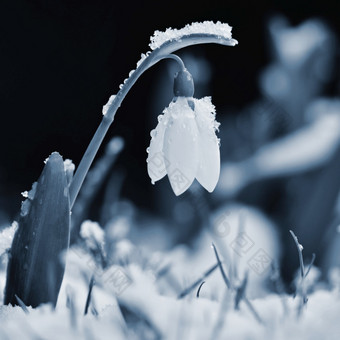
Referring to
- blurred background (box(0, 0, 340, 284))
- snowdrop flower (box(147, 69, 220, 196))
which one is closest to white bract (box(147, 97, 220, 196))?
snowdrop flower (box(147, 69, 220, 196))

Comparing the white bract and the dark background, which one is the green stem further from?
the dark background

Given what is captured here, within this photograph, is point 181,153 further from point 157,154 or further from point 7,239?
point 7,239

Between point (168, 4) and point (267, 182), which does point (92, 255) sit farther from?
point (168, 4)

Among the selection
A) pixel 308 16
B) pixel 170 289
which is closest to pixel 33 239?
pixel 170 289

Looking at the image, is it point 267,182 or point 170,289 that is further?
point 267,182

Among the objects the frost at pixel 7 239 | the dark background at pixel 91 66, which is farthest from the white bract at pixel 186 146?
the dark background at pixel 91 66

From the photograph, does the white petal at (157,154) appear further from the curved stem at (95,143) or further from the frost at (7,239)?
the frost at (7,239)

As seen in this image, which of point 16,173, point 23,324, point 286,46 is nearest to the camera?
point 23,324
